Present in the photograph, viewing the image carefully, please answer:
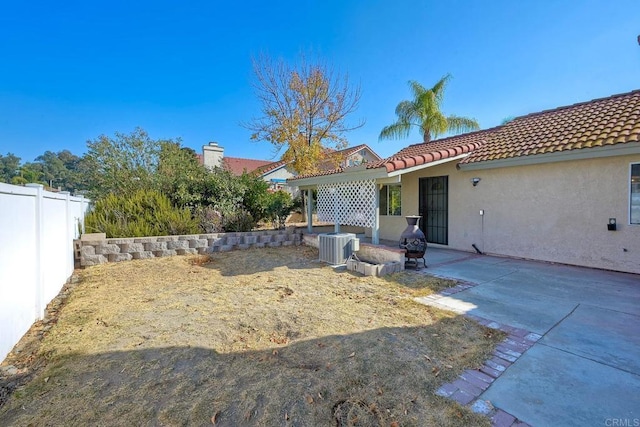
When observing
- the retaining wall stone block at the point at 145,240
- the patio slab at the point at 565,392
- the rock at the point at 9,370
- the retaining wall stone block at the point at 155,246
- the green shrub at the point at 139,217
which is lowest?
the patio slab at the point at 565,392

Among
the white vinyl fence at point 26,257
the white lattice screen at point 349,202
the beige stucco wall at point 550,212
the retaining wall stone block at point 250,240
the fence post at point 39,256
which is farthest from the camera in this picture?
the retaining wall stone block at point 250,240

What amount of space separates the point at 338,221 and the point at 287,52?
11.3m

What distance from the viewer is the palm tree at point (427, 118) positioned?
19.3 metres

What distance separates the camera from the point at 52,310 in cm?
486

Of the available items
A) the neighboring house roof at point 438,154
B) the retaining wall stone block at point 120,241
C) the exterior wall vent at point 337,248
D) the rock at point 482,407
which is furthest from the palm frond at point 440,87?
the rock at point 482,407

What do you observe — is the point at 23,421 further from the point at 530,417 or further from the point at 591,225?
the point at 591,225

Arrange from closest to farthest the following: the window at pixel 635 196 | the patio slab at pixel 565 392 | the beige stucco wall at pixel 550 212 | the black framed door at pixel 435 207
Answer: the patio slab at pixel 565 392
the window at pixel 635 196
the beige stucco wall at pixel 550 212
the black framed door at pixel 435 207

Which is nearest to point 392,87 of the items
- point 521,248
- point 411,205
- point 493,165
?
point 411,205

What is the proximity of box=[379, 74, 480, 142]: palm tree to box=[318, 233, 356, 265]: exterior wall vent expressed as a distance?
14768mm

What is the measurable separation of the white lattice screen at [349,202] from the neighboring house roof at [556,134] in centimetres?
75

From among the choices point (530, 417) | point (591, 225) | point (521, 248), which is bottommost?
point (530, 417)

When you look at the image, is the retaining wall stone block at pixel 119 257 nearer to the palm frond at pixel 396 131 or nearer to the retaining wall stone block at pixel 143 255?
the retaining wall stone block at pixel 143 255

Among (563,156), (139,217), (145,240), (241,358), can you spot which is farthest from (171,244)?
(563,156)

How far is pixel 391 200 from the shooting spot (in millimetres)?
12766
